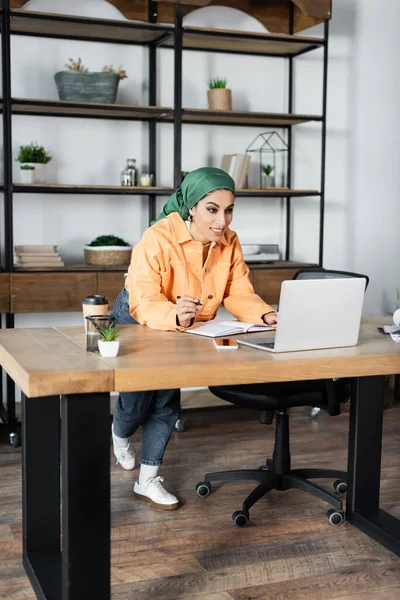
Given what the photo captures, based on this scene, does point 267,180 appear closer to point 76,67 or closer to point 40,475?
point 76,67

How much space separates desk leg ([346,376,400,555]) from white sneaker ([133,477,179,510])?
0.69 meters

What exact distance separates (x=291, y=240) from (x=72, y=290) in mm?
1636

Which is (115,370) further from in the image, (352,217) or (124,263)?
(352,217)

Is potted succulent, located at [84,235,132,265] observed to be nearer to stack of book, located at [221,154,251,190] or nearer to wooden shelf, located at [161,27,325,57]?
stack of book, located at [221,154,251,190]

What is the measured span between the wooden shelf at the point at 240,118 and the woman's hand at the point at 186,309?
201 centimetres

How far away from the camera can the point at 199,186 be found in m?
2.92

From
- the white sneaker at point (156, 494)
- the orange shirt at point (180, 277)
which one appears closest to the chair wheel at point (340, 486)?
the white sneaker at point (156, 494)

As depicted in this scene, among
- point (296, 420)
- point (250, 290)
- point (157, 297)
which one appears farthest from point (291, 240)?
point (157, 297)

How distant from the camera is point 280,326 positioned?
2.31 metres

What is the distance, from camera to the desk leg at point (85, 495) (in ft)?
6.77

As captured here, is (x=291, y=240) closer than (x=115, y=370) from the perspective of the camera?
No

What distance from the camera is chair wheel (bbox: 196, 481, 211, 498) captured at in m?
3.22

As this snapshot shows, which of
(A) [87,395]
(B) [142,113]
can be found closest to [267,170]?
(B) [142,113]

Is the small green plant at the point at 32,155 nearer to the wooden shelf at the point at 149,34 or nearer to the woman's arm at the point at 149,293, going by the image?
the wooden shelf at the point at 149,34
